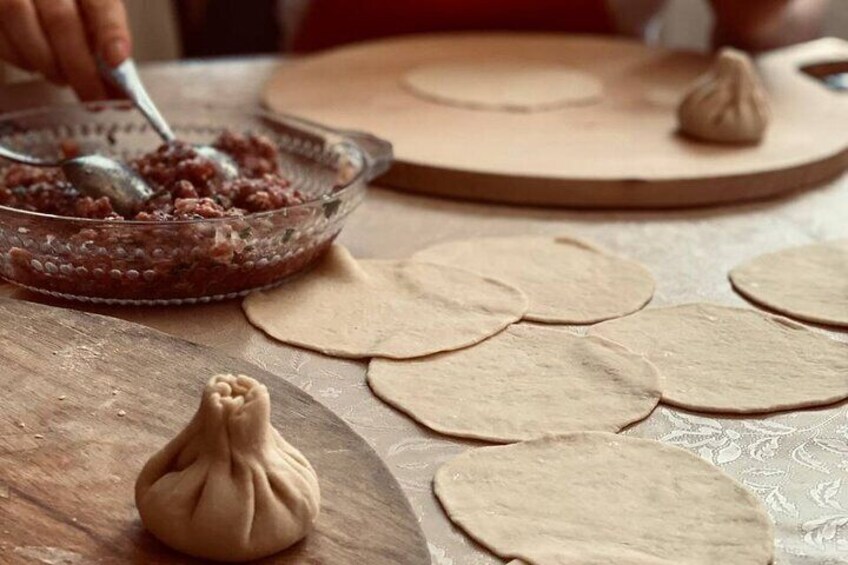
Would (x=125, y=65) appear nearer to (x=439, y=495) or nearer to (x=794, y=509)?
(x=439, y=495)

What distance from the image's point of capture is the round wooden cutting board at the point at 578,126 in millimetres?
1698

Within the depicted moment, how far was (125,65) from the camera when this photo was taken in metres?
1.69

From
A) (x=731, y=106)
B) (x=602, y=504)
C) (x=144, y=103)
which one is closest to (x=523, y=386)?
(x=602, y=504)

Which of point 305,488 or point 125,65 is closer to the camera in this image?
point 305,488

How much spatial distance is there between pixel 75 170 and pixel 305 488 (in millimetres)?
662

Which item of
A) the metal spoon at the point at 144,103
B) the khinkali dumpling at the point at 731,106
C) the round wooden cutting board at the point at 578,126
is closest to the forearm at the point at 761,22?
the round wooden cutting board at the point at 578,126

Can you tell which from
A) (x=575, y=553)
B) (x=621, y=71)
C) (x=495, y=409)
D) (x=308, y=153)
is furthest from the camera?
(x=621, y=71)

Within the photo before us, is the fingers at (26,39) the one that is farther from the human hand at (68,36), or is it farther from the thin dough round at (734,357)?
the thin dough round at (734,357)

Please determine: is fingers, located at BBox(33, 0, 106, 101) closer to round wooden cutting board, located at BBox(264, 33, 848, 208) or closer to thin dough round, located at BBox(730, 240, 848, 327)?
round wooden cutting board, located at BBox(264, 33, 848, 208)

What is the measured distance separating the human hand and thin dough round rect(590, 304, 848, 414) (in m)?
0.89

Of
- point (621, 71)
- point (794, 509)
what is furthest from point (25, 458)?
point (621, 71)

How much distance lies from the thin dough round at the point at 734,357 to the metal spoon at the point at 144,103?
0.52m

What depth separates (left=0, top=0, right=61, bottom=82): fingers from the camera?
5.49 feet

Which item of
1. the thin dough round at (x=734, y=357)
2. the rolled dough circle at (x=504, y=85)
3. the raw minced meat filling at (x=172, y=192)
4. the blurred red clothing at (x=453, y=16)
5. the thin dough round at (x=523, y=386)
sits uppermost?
the raw minced meat filling at (x=172, y=192)
